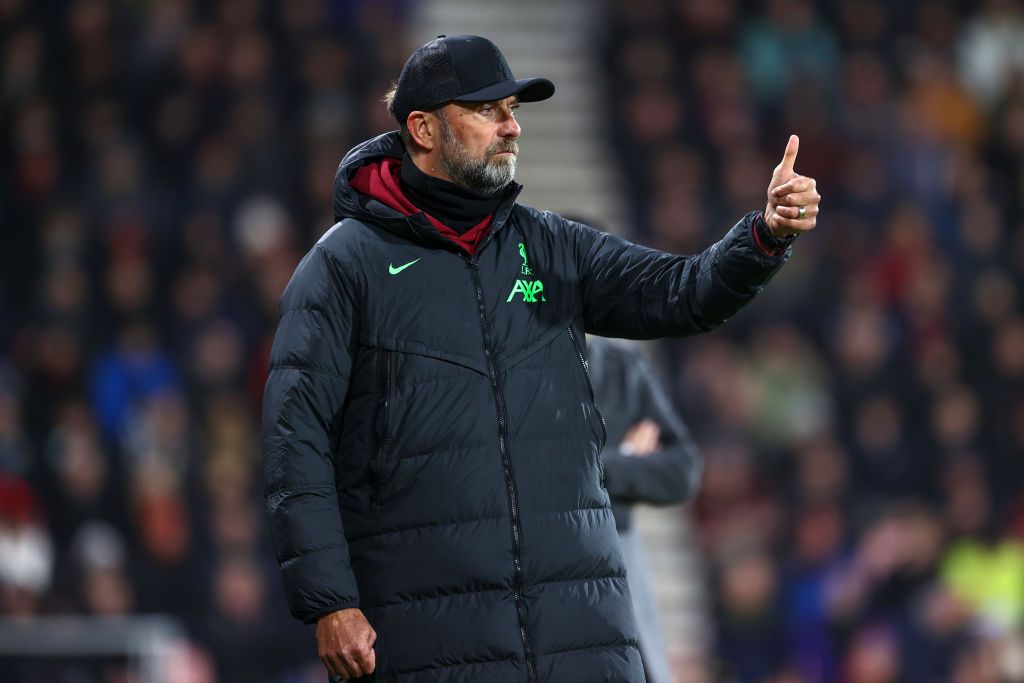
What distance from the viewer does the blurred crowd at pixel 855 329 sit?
32.0 ft

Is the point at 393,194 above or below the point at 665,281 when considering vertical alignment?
above

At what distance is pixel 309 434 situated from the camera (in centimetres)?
366

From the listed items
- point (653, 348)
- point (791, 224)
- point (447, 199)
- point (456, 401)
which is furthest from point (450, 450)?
point (653, 348)

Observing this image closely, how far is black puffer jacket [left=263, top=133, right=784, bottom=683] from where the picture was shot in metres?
3.65

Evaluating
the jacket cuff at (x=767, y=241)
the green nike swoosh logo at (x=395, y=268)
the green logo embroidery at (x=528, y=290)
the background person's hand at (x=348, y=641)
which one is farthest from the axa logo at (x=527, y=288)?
the background person's hand at (x=348, y=641)

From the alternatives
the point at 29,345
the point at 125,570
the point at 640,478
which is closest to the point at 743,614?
the point at 125,570

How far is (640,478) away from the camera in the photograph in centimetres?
511

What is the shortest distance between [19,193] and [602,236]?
6.54 m

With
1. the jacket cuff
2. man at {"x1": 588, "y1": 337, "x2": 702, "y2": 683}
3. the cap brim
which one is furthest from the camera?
man at {"x1": 588, "y1": 337, "x2": 702, "y2": 683}

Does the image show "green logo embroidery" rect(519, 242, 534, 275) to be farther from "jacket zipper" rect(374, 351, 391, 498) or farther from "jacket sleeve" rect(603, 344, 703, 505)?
"jacket sleeve" rect(603, 344, 703, 505)

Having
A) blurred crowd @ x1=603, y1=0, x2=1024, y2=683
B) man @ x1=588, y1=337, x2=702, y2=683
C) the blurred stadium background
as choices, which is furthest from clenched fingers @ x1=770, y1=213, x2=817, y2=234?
blurred crowd @ x1=603, y1=0, x2=1024, y2=683

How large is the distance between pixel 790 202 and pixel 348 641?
1271mm

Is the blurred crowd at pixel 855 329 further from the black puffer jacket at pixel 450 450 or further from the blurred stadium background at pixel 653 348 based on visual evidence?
the black puffer jacket at pixel 450 450

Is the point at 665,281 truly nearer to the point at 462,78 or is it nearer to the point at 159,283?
the point at 462,78
